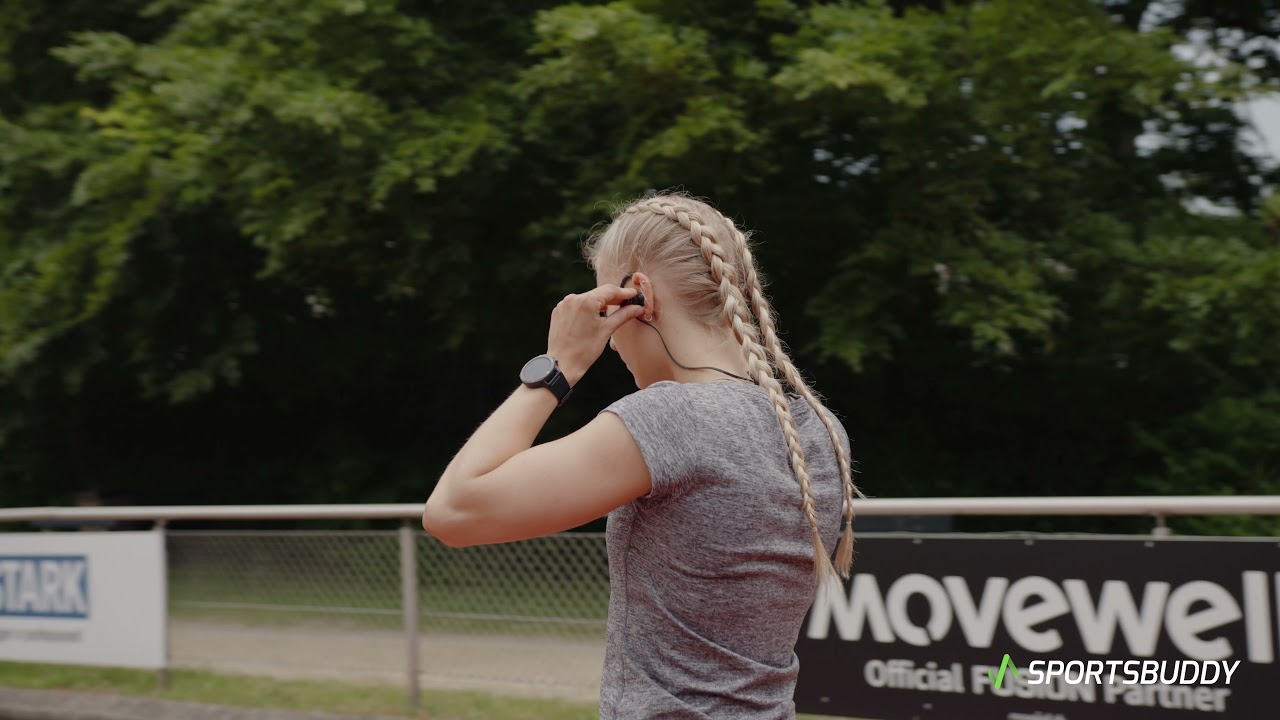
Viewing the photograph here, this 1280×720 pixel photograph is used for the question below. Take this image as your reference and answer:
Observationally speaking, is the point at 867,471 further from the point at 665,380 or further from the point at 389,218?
the point at 665,380

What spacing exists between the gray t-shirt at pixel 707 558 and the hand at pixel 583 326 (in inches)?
4.8

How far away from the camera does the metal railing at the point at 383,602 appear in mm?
5988

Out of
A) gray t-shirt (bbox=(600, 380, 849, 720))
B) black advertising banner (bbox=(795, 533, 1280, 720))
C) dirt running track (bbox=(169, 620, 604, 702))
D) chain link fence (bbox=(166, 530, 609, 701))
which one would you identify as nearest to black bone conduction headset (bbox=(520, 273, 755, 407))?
gray t-shirt (bbox=(600, 380, 849, 720))

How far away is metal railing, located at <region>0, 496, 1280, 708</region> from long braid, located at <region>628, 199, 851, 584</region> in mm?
4174

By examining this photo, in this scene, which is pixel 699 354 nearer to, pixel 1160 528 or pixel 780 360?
pixel 780 360

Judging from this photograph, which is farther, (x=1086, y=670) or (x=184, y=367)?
(x=184, y=367)

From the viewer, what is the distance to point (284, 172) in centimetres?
891

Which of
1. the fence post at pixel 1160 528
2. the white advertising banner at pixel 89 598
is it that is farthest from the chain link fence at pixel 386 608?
the fence post at pixel 1160 528

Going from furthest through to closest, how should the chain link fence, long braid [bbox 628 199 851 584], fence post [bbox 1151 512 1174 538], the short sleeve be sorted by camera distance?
1. the chain link fence
2. fence post [bbox 1151 512 1174 538]
3. long braid [bbox 628 199 851 584]
4. the short sleeve

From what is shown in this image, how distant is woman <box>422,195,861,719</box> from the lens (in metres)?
1.51

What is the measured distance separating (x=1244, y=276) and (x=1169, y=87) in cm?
138

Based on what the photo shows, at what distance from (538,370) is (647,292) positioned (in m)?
0.19

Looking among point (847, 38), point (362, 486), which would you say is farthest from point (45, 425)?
point (847, 38)

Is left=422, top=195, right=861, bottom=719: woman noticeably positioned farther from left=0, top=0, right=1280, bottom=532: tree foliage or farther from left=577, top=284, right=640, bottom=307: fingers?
left=0, top=0, right=1280, bottom=532: tree foliage
